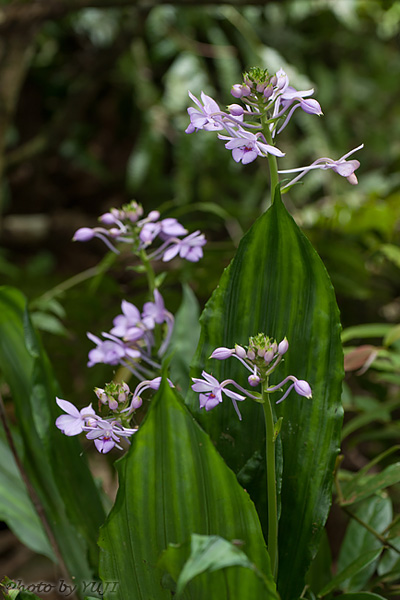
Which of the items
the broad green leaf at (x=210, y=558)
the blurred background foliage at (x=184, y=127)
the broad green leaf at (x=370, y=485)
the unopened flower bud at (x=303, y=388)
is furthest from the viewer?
the blurred background foliage at (x=184, y=127)

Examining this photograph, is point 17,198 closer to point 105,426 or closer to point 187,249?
point 187,249

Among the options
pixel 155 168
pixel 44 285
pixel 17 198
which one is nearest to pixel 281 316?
pixel 44 285

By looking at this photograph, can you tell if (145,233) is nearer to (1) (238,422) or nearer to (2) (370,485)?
(1) (238,422)

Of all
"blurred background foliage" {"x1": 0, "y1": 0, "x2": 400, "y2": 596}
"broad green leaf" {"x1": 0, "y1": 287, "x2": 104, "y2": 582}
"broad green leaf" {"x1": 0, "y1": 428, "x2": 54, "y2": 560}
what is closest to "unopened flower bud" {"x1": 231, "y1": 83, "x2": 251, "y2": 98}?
"broad green leaf" {"x1": 0, "y1": 287, "x2": 104, "y2": 582}

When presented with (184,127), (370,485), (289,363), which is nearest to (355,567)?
(370,485)

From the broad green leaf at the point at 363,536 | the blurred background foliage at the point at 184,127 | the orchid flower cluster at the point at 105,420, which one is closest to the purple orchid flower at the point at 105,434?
the orchid flower cluster at the point at 105,420

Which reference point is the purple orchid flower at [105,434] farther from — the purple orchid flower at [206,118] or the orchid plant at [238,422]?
the purple orchid flower at [206,118]

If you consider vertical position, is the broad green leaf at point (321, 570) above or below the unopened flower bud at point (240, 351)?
below
